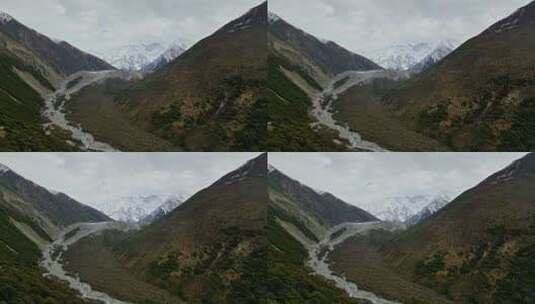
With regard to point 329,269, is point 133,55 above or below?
above

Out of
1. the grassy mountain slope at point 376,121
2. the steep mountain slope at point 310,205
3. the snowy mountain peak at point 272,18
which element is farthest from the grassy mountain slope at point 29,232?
the grassy mountain slope at point 376,121

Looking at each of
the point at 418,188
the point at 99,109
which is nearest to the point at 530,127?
the point at 418,188

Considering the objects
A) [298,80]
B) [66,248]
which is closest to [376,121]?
[298,80]

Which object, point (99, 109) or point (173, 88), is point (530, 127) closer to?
point (173, 88)

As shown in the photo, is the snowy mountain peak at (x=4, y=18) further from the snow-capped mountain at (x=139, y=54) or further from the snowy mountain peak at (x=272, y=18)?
the snowy mountain peak at (x=272, y=18)

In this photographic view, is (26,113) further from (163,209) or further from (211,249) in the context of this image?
(211,249)

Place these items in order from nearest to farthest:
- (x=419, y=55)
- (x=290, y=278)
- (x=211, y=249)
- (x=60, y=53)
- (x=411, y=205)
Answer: (x=211, y=249) < (x=290, y=278) < (x=411, y=205) < (x=419, y=55) < (x=60, y=53)

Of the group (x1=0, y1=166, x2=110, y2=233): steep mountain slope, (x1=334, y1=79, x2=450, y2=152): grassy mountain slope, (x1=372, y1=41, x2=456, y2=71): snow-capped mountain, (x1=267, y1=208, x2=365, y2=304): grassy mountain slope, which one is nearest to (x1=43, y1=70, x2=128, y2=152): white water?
(x1=0, y1=166, x2=110, y2=233): steep mountain slope
